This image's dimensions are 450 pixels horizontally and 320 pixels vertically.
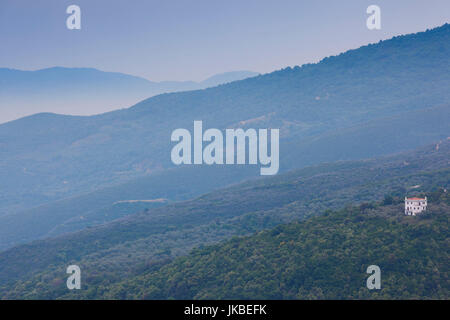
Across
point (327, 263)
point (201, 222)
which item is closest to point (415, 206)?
point (327, 263)

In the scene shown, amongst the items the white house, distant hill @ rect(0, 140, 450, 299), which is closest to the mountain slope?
the white house

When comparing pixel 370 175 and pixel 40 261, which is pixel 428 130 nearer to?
pixel 370 175

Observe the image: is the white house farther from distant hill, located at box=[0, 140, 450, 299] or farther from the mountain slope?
distant hill, located at box=[0, 140, 450, 299]

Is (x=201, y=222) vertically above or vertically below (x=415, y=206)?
below

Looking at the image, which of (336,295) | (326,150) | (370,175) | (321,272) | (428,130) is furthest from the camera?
(326,150)

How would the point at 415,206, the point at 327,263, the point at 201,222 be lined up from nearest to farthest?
the point at 327,263 → the point at 415,206 → the point at 201,222

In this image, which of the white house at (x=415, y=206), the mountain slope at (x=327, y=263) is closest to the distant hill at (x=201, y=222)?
the mountain slope at (x=327, y=263)

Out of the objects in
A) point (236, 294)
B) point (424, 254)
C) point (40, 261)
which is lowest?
point (40, 261)

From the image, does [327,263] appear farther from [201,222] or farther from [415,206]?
[201,222]
